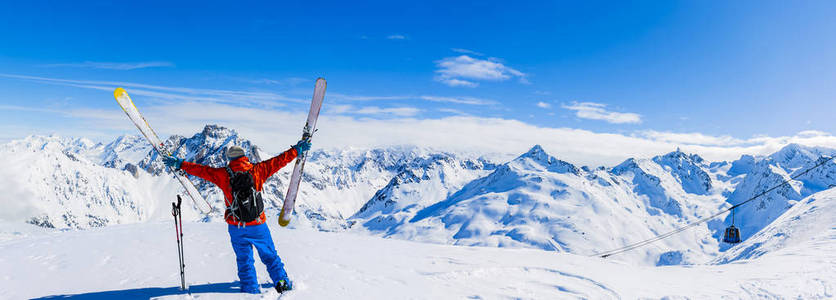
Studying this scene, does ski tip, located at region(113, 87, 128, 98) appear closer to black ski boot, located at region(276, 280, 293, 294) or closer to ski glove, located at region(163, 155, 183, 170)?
ski glove, located at region(163, 155, 183, 170)

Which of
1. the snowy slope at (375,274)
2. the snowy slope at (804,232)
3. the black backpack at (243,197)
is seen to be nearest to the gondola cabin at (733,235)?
the snowy slope at (804,232)

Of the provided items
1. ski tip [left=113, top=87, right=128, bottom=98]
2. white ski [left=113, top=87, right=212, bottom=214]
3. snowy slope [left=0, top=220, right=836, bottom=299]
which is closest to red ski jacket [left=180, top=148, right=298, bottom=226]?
white ski [left=113, top=87, right=212, bottom=214]

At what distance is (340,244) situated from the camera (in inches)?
587

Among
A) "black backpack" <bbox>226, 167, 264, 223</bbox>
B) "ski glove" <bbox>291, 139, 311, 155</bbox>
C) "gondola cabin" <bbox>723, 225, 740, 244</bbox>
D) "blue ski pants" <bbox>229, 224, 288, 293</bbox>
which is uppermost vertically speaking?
"ski glove" <bbox>291, 139, 311, 155</bbox>

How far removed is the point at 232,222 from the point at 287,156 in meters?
1.64

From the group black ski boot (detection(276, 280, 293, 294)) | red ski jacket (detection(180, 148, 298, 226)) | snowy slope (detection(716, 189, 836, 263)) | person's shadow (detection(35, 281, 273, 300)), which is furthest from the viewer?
snowy slope (detection(716, 189, 836, 263))

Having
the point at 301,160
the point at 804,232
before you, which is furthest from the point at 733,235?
the point at 301,160

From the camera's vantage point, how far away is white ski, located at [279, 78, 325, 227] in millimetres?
9445

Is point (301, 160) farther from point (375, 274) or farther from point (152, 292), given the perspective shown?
point (152, 292)

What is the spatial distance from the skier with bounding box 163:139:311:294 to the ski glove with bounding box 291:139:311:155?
28cm

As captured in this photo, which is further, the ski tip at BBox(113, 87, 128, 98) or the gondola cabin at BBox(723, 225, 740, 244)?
the gondola cabin at BBox(723, 225, 740, 244)

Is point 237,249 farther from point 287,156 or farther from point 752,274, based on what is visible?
point 752,274

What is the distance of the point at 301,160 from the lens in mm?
9578

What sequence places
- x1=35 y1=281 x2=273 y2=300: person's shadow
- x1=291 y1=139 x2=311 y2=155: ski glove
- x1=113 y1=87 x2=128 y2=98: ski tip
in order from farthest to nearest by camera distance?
1. x1=113 y1=87 x2=128 y2=98: ski tip
2. x1=291 y1=139 x2=311 y2=155: ski glove
3. x1=35 y1=281 x2=273 y2=300: person's shadow
